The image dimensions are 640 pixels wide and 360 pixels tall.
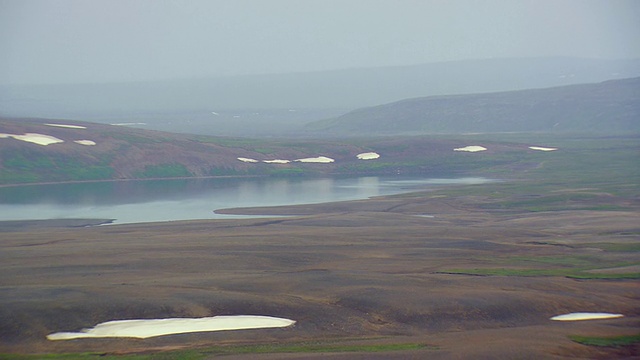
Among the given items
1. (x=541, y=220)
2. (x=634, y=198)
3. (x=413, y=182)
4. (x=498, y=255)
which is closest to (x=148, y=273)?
(x=498, y=255)

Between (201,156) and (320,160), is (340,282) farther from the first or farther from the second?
(320,160)

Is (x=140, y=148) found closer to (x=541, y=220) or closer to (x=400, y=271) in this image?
(x=541, y=220)

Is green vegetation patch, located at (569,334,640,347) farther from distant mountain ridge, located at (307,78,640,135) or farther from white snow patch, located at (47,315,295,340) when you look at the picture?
distant mountain ridge, located at (307,78,640,135)

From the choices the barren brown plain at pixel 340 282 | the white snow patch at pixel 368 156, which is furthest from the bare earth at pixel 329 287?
the white snow patch at pixel 368 156

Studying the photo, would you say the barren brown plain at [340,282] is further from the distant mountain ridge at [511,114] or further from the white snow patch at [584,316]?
the distant mountain ridge at [511,114]

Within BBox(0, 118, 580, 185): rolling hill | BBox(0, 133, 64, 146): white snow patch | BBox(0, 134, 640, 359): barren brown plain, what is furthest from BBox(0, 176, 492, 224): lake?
BBox(0, 133, 64, 146): white snow patch
